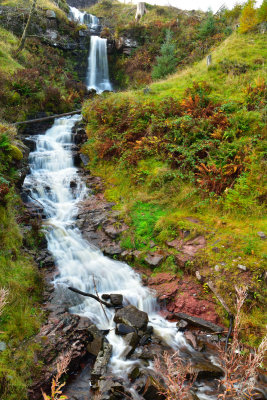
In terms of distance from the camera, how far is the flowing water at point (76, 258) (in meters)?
5.33

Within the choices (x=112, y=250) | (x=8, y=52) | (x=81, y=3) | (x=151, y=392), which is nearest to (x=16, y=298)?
(x=151, y=392)

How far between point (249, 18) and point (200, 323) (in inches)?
672

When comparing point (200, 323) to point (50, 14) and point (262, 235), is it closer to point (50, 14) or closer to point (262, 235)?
point (262, 235)

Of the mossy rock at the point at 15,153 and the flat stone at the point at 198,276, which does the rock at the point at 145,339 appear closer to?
the flat stone at the point at 198,276

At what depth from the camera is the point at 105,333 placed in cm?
514

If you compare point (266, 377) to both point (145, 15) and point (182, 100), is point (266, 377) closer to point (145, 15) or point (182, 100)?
point (182, 100)

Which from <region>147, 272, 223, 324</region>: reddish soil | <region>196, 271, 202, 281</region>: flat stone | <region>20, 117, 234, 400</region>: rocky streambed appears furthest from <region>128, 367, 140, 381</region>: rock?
<region>196, 271, 202, 281</region>: flat stone

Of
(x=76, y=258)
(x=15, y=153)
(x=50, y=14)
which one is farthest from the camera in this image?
(x=50, y=14)

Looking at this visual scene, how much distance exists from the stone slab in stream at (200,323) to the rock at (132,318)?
34.5 inches

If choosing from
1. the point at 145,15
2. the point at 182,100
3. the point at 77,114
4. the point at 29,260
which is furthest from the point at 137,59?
the point at 29,260

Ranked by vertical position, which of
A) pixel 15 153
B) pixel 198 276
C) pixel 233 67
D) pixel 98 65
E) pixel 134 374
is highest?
pixel 98 65

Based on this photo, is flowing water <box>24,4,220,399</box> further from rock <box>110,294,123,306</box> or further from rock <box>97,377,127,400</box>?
rock <box>97,377,127,400</box>


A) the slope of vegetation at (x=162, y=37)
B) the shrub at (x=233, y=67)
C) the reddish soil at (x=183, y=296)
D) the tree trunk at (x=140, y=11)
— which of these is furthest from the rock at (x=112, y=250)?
the tree trunk at (x=140, y=11)

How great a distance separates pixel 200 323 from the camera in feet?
17.4
